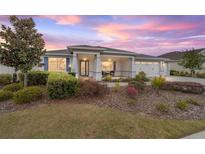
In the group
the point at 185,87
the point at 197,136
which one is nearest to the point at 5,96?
the point at 197,136

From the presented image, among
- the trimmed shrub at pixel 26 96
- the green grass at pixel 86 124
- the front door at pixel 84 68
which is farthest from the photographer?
the front door at pixel 84 68

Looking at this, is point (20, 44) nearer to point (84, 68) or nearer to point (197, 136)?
point (197, 136)

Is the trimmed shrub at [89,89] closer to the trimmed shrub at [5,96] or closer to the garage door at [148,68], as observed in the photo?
the trimmed shrub at [5,96]

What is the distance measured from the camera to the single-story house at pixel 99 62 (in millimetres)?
16781

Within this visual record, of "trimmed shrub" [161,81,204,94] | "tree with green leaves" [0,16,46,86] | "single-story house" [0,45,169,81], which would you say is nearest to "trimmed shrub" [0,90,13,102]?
"tree with green leaves" [0,16,46,86]

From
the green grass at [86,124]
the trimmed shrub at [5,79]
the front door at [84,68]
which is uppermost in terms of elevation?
the front door at [84,68]

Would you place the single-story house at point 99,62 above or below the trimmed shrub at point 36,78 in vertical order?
above

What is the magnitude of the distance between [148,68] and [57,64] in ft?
46.5

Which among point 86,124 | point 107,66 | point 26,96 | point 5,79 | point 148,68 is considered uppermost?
point 107,66

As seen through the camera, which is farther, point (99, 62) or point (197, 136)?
point (99, 62)

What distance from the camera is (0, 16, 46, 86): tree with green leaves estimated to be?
388 inches

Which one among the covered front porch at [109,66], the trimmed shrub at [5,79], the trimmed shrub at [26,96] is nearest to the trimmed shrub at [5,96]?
the trimmed shrub at [26,96]

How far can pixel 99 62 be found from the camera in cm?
1727

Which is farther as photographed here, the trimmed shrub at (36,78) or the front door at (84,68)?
the front door at (84,68)
